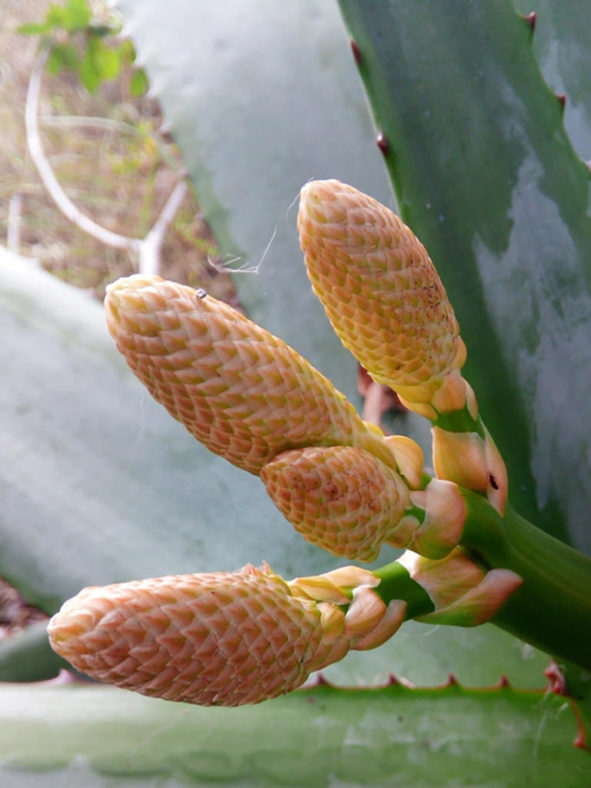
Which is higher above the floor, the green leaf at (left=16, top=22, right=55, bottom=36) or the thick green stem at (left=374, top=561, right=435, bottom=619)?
the green leaf at (left=16, top=22, right=55, bottom=36)

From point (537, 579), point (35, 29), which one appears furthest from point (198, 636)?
point (35, 29)

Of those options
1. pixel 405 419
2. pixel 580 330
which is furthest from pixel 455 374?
pixel 405 419

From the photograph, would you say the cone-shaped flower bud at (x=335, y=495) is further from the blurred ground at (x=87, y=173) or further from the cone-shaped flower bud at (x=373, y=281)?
the blurred ground at (x=87, y=173)

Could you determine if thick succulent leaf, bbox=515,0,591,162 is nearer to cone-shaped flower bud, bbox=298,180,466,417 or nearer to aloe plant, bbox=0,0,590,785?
aloe plant, bbox=0,0,590,785

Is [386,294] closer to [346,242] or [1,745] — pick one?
[346,242]

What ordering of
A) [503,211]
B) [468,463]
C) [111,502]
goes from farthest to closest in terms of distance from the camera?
[111,502] → [503,211] → [468,463]

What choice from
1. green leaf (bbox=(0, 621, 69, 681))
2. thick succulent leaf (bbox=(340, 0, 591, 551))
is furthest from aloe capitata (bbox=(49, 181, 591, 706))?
green leaf (bbox=(0, 621, 69, 681))

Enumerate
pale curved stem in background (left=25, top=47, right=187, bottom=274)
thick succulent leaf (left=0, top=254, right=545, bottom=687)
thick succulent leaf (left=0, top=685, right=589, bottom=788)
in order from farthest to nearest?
pale curved stem in background (left=25, top=47, right=187, bottom=274)
thick succulent leaf (left=0, top=254, right=545, bottom=687)
thick succulent leaf (left=0, top=685, right=589, bottom=788)

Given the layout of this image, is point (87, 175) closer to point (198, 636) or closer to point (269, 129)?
point (269, 129)
